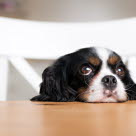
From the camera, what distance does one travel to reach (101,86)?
3.21 feet

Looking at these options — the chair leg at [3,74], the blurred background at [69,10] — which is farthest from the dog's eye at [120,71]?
the blurred background at [69,10]

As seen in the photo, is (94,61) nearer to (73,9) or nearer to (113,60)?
(113,60)

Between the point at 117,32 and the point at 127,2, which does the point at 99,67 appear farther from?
the point at 127,2

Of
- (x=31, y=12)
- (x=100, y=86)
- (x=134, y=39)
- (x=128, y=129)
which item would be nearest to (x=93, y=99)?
(x=100, y=86)

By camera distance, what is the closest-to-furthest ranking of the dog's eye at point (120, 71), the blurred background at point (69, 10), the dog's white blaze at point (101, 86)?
the dog's white blaze at point (101, 86) → the dog's eye at point (120, 71) → the blurred background at point (69, 10)

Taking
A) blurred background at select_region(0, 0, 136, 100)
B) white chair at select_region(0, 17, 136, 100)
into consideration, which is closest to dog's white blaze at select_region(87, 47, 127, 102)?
white chair at select_region(0, 17, 136, 100)

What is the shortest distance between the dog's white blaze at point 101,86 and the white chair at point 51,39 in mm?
210

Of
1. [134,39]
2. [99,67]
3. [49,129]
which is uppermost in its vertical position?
[134,39]

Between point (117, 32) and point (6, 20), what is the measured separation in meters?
0.40

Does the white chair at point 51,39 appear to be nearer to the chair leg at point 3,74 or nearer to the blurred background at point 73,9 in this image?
the chair leg at point 3,74

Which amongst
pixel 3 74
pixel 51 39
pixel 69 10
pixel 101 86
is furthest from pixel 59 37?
pixel 69 10

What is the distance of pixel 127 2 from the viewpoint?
10.5 ft

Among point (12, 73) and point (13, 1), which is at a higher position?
point (13, 1)

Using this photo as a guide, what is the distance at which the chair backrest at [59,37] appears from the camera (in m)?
1.24
